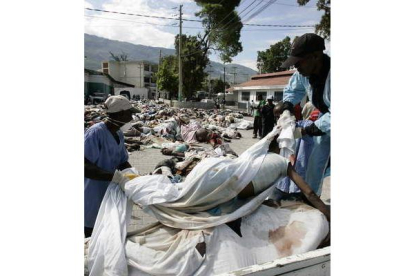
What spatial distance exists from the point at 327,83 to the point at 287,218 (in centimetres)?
92

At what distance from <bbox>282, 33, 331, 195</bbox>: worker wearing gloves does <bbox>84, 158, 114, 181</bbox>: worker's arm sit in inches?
52.1

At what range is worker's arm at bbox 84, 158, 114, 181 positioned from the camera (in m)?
1.68

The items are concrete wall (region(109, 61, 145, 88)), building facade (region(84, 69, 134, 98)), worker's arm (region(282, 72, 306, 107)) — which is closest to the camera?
worker's arm (region(282, 72, 306, 107))

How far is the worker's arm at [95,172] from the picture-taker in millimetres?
1679

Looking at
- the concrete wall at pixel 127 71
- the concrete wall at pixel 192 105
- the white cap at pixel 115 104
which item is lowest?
the white cap at pixel 115 104

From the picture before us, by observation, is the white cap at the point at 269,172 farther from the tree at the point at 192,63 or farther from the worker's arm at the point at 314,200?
the tree at the point at 192,63

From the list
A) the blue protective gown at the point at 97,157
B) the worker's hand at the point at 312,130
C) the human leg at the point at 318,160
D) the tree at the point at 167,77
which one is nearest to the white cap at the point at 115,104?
the blue protective gown at the point at 97,157

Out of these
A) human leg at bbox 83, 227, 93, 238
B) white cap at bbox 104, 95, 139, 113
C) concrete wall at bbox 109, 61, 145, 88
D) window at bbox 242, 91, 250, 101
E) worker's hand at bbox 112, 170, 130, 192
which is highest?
concrete wall at bbox 109, 61, 145, 88

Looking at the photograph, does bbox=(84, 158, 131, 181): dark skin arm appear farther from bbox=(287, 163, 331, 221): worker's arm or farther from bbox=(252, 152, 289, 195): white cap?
bbox=(287, 163, 331, 221): worker's arm

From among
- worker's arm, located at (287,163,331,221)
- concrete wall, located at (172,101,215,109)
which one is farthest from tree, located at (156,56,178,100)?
worker's arm, located at (287,163,331,221)

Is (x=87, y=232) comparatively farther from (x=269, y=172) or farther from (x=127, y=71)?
(x=127, y=71)

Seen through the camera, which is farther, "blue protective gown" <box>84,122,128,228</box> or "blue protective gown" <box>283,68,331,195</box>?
"blue protective gown" <box>283,68,331,195</box>

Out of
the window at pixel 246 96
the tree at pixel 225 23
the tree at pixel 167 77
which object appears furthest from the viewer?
the tree at pixel 167 77
